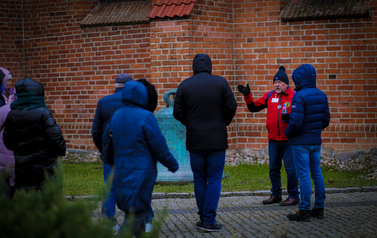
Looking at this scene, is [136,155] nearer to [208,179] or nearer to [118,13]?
[208,179]

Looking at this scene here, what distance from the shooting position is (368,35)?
898cm

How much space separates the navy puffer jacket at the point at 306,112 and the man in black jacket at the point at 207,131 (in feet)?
2.58

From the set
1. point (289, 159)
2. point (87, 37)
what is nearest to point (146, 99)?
point (289, 159)

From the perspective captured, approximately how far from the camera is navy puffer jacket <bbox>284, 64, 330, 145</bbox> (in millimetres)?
5254

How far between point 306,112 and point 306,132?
0.77 feet

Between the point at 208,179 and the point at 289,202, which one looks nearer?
the point at 208,179

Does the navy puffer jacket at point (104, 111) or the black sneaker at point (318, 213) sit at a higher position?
the navy puffer jacket at point (104, 111)

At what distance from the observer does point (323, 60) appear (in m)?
9.22

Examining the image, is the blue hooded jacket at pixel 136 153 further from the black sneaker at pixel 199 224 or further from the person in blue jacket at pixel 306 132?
the person in blue jacket at pixel 306 132

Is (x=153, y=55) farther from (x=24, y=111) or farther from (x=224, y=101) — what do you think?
(x=24, y=111)

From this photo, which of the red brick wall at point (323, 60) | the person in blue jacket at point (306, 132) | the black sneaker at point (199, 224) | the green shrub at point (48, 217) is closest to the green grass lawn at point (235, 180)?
the red brick wall at point (323, 60)

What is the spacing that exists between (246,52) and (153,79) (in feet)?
6.87

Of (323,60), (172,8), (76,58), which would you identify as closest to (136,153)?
(172,8)

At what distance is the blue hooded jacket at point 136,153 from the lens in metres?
3.69
